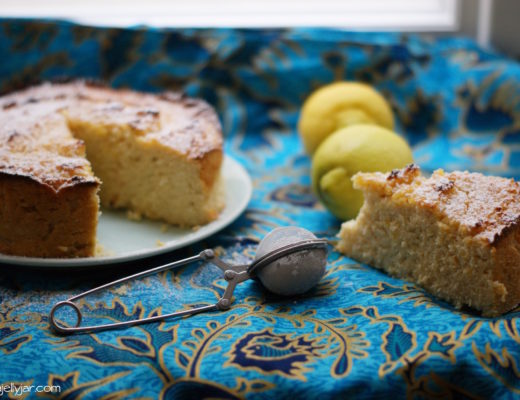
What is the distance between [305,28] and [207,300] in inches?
73.6

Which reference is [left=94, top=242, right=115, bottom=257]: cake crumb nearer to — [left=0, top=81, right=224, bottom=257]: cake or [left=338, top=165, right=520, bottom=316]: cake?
[left=0, top=81, right=224, bottom=257]: cake

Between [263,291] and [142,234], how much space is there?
54 cm

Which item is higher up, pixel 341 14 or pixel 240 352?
pixel 341 14

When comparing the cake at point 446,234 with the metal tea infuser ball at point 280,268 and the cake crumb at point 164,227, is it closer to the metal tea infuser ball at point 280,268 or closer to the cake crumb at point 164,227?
the metal tea infuser ball at point 280,268

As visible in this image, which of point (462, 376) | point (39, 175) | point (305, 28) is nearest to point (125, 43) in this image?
point (305, 28)

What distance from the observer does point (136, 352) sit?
1.42 meters

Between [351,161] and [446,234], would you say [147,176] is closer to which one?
[351,161]

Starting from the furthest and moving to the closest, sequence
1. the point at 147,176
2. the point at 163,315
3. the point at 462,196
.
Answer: the point at 147,176 → the point at 462,196 → the point at 163,315

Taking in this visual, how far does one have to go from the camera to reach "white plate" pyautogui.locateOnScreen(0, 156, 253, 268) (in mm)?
1736

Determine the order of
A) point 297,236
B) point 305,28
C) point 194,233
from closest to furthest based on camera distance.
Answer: point 297,236
point 194,233
point 305,28

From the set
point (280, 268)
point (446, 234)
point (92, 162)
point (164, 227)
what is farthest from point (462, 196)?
point (92, 162)

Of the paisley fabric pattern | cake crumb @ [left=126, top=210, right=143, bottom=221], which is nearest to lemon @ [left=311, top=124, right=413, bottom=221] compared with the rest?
the paisley fabric pattern

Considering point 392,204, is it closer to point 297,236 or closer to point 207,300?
point 297,236

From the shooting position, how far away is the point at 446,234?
159cm
